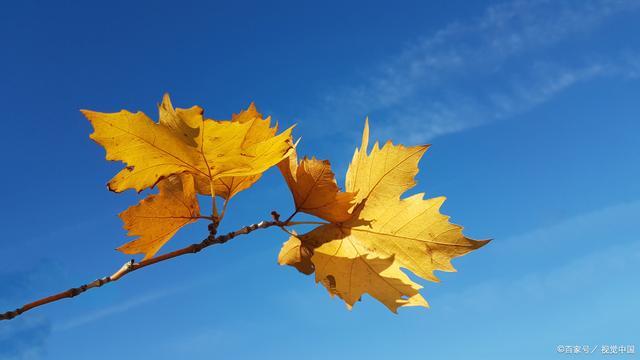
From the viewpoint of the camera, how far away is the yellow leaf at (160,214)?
1.62 meters

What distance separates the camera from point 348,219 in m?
1.77

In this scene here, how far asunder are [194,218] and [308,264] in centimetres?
38

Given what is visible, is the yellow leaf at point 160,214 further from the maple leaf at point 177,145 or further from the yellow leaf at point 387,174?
the yellow leaf at point 387,174

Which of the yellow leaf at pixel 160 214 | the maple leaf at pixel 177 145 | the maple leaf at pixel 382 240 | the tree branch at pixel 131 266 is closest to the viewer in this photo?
the tree branch at pixel 131 266

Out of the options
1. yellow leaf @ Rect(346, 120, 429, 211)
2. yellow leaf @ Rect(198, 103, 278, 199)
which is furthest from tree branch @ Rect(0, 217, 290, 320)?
yellow leaf @ Rect(346, 120, 429, 211)

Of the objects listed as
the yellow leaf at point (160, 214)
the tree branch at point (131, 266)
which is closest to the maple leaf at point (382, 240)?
the tree branch at point (131, 266)

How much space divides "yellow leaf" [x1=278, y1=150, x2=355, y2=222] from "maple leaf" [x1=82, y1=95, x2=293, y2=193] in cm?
11

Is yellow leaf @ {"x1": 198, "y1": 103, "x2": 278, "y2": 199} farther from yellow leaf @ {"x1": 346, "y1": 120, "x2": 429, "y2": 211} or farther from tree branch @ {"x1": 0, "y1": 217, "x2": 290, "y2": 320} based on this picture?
yellow leaf @ {"x1": 346, "y1": 120, "x2": 429, "y2": 211}

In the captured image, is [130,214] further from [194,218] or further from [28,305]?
[28,305]

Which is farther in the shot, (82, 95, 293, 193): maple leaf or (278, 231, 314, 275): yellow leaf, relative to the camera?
(278, 231, 314, 275): yellow leaf

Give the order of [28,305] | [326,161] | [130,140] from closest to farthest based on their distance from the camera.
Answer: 1. [28,305]
2. [130,140]
3. [326,161]

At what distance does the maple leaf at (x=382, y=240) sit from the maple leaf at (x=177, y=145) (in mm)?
315

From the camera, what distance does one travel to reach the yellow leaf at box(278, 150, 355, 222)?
1671 millimetres

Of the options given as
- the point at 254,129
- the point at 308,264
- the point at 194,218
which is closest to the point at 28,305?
the point at 194,218
